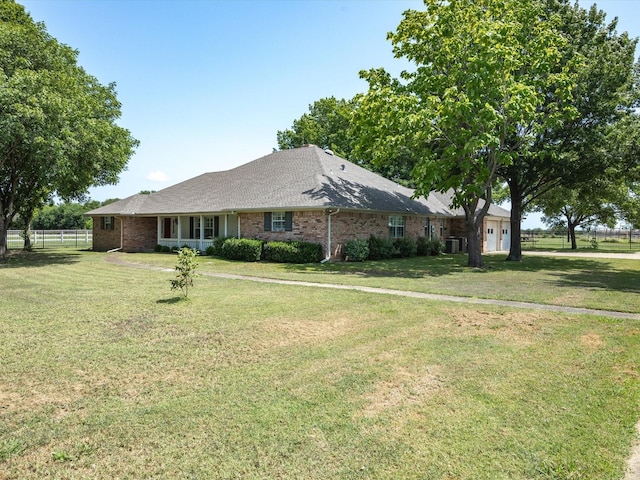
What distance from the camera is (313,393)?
173 inches

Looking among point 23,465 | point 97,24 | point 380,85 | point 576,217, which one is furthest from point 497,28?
point 576,217

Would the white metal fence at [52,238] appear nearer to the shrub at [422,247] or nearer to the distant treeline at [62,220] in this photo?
the distant treeline at [62,220]

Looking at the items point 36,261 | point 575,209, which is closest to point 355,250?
point 36,261

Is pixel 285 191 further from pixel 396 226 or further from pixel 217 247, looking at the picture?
pixel 396 226

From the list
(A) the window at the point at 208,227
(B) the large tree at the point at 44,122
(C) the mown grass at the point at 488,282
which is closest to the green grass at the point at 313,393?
(C) the mown grass at the point at 488,282

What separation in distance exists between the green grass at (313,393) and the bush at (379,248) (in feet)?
45.0

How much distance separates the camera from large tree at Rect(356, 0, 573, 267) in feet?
53.1

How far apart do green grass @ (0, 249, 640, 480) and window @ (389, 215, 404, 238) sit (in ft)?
53.4

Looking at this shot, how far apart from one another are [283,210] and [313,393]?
1699cm

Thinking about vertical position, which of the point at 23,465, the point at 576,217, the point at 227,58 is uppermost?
the point at 227,58

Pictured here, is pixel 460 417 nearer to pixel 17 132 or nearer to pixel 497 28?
pixel 497 28

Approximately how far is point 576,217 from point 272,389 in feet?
164

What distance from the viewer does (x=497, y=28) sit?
16219 millimetres

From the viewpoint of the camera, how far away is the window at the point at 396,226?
80.7 feet
